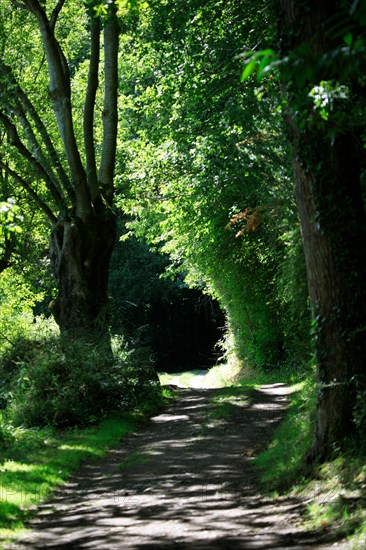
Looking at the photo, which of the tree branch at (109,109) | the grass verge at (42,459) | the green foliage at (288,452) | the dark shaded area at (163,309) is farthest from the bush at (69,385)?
the dark shaded area at (163,309)

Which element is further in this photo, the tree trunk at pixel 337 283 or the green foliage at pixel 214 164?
the green foliage at pixel 214 164

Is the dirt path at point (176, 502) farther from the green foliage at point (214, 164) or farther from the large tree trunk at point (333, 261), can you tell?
the green foliage at point (214, 164)

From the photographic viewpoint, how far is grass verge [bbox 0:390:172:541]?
9.38 metres

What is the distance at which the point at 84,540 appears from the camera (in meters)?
7.86

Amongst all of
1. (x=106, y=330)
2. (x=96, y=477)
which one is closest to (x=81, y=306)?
(x=106, y=330)

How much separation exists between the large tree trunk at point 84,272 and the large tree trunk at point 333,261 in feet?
36.1

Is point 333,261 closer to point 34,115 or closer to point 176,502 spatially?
point 176,502

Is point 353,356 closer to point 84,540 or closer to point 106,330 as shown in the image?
point 84,540

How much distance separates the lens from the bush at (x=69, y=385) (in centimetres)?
1586

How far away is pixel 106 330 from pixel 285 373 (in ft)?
30.6

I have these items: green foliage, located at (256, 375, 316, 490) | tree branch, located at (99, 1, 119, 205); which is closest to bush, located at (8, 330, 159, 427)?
green foliage, located at (256, 375, 316, 490)

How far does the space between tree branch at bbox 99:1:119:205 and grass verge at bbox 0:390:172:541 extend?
7079 mm

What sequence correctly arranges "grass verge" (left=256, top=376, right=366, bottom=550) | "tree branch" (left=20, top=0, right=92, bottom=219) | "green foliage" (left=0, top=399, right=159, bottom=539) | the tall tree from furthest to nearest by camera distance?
"tree branch" (left=20, top=0, right=92, bottom=219) < the tall tree < "green foliage" (left=0, top=399, right=159, bottom=539) < "grass verge" (left=256, top=376, right=366, bottom=550)

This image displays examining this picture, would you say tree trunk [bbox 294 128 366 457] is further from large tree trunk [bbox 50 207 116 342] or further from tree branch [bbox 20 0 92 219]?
tree branch [bbox 20 0 92 219]
